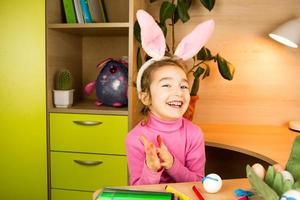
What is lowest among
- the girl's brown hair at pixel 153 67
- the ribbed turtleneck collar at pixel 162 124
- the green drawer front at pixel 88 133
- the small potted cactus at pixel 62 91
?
the green drawer front at pixel 88 133

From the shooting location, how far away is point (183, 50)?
1034mm

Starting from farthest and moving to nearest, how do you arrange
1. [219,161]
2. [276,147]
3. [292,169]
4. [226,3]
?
[219,161] → [226,3] → [276,147] → [292,169]

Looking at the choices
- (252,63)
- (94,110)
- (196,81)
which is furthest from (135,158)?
(252,63)

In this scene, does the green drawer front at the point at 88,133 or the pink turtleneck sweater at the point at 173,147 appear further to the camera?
the green drawer front at the point at 88,133

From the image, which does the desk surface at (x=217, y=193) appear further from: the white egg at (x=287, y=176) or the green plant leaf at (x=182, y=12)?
the green plant leaf at (x=182, y=12)

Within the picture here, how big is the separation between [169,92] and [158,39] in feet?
0.58

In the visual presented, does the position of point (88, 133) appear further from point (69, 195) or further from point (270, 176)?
point (270, 176)

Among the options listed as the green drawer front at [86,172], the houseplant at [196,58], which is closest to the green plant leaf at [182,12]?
the houseplant at [196,58]

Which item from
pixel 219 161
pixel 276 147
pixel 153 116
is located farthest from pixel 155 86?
pixel 219 161

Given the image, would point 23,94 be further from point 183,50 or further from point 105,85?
point 183,50

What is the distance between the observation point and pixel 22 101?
1.66 metres

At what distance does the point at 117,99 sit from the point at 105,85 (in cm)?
10

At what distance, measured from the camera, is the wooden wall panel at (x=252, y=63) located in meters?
1.79

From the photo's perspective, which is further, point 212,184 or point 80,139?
point 80,139
